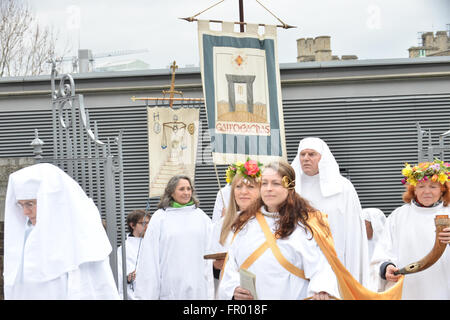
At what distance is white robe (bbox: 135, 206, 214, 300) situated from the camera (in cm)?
802

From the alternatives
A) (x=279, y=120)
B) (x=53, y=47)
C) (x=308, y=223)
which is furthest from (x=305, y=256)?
(x=53, y=47)

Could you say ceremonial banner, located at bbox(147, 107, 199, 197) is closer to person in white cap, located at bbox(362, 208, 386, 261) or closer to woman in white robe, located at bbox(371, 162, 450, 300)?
person in white cap, located at bbox(362, 208, 386, 261)

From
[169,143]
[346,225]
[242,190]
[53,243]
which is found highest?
[169,143]

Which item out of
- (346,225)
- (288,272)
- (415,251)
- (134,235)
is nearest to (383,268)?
(415,251)

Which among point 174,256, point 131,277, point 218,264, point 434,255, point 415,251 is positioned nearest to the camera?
point 434,255

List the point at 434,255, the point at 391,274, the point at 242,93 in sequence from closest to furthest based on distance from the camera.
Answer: the point at 434,255
the point at 391,274
the point at 242,93

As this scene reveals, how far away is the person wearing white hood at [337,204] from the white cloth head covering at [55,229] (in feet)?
12.0

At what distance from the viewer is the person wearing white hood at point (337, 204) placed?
8336mm

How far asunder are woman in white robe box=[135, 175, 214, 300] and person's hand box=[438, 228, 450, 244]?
2.48 metres

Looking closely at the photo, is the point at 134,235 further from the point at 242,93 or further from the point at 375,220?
the point at 242,93

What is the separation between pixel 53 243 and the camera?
16.2ft

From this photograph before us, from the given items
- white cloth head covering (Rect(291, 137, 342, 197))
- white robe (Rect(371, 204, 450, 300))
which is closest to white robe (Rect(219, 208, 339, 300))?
white robe (Rect(371, 204, 450, 300))

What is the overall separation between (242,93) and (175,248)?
531cm

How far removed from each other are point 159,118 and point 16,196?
8.20 metres
